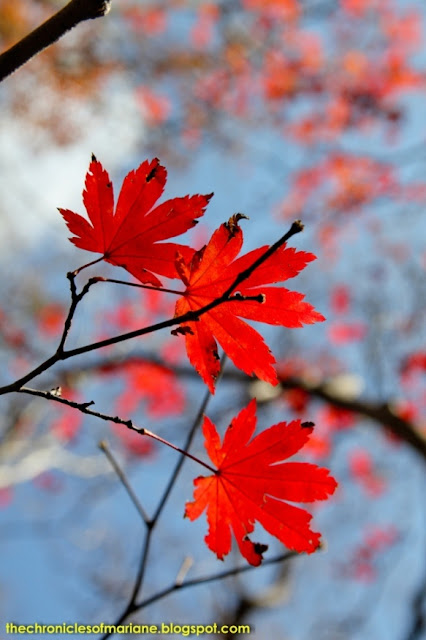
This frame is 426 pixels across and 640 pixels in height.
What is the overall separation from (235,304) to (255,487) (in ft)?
1.31

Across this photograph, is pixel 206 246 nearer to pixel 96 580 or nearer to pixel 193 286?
pixel 193 286

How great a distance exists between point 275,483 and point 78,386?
467cm

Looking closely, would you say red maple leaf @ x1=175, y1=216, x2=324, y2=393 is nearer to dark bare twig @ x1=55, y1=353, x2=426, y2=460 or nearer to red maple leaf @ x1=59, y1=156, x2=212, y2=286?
red maple leaf @ x1=59, y1=156, x2=212, y2=286

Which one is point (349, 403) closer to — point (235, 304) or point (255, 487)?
point (255, 487)

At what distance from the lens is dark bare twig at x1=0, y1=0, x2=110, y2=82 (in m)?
1.02

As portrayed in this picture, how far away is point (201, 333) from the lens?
105 centimetres

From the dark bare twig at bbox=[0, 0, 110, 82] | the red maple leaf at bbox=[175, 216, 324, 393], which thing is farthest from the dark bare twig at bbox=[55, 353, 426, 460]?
the dark bare twig at bbox=[0, 0, 110, 82]

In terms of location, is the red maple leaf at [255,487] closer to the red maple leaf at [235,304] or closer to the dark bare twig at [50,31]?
the red maple leaf at [235,304]

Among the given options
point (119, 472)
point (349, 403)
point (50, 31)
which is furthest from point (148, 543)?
point (349, 403)

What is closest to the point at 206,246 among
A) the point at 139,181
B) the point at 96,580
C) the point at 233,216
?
the point at 233,216

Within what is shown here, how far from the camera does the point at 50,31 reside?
104 cm

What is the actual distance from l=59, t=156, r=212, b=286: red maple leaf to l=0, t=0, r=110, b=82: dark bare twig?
25cm

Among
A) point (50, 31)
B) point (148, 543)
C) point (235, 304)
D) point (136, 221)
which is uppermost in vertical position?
point (50, 31)

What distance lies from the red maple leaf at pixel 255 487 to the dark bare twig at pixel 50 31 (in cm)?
80
